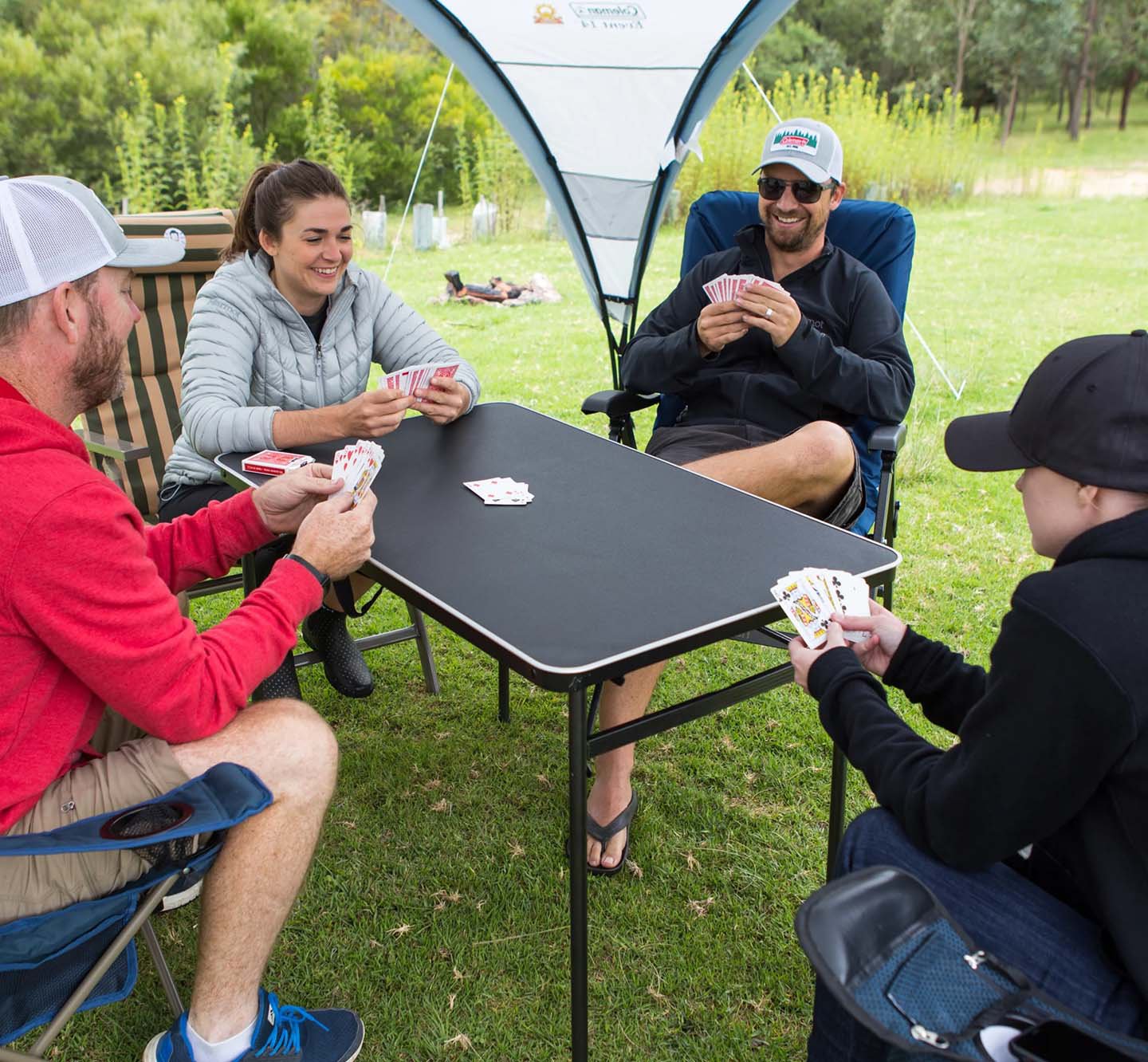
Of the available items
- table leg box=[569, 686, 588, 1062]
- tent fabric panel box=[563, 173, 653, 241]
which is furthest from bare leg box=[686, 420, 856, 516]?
tent fabric panel box=[563, 173, 653, 241]

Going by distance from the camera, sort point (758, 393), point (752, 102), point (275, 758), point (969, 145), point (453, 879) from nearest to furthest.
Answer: point (275, 758) < point (453, 879) < point (758, 393) < point (752, 102) < point (969, 145)

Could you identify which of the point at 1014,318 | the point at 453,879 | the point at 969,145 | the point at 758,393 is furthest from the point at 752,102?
the point at 453,879

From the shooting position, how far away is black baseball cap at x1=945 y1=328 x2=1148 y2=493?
1.16 metres

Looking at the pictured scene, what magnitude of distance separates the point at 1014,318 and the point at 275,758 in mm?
7730

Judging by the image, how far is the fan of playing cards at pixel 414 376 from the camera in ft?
8.05

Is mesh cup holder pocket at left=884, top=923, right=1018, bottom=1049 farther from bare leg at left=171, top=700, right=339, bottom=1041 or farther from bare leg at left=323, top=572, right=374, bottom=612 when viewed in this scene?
bare leg at left=323, top=572, right=374, bottom=612

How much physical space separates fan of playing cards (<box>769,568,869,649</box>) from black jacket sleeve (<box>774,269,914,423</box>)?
131cm

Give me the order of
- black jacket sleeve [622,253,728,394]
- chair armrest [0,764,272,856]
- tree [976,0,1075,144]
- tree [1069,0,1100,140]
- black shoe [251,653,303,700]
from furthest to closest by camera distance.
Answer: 1. tree [976,0,1075,144]
2. tree [1069,0,1100,140]
3. black jacket sleeve [622,253,728,394]
4. black shoe [251,653,303,700]
5. chair armrest [0,764,272,856]

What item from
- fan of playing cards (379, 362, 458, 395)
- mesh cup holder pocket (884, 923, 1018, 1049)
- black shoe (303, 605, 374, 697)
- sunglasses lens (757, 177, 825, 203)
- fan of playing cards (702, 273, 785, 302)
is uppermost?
sunglasses lens (757, 177, 825, 203)

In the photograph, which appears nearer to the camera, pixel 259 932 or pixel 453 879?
pixel 259 932

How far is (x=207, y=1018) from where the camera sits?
1.60m

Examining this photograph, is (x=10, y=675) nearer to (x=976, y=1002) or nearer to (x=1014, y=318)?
(x=976, y=1002)

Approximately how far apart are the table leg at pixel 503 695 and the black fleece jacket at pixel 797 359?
960mm

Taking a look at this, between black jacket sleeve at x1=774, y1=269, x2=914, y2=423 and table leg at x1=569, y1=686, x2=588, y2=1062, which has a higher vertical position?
black jacket sleeve at x1=774, y1=269, x2=914, y2=423
